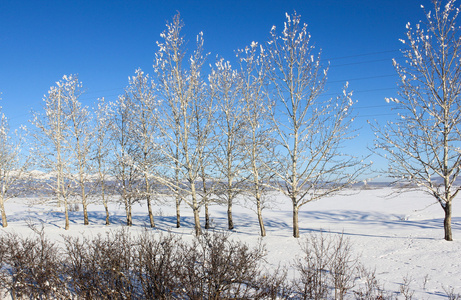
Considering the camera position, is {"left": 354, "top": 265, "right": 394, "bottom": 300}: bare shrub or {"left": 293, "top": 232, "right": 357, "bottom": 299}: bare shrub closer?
{"left": 354, "top": 265, "right": 394, "bottom": 300}: bare shrub

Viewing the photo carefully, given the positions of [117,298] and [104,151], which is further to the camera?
[104,151]

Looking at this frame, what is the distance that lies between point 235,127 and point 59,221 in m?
16.0

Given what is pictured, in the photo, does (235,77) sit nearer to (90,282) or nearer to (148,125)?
(148,125)

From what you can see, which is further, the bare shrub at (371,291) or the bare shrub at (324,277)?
the bare shrub at (324,277)

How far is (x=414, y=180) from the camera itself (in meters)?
10.4

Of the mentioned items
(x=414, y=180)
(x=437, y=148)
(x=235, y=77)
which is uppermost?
(x=235, y=77)

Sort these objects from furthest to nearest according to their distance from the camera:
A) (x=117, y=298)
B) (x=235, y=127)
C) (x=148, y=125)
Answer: (x=148, y=125), (x=235, y=127), (x=117, y=298)

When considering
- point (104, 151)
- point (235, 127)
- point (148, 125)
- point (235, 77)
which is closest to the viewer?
point (235, 77)

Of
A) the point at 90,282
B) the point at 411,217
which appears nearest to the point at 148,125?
the point at 90,282

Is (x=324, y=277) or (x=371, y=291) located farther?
(x=324, y=277)

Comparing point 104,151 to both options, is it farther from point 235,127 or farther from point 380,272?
point 380,272

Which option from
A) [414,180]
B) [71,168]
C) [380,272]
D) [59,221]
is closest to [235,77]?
[414,180]

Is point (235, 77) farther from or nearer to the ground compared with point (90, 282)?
farther from the ground

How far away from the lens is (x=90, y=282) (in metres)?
5.67
